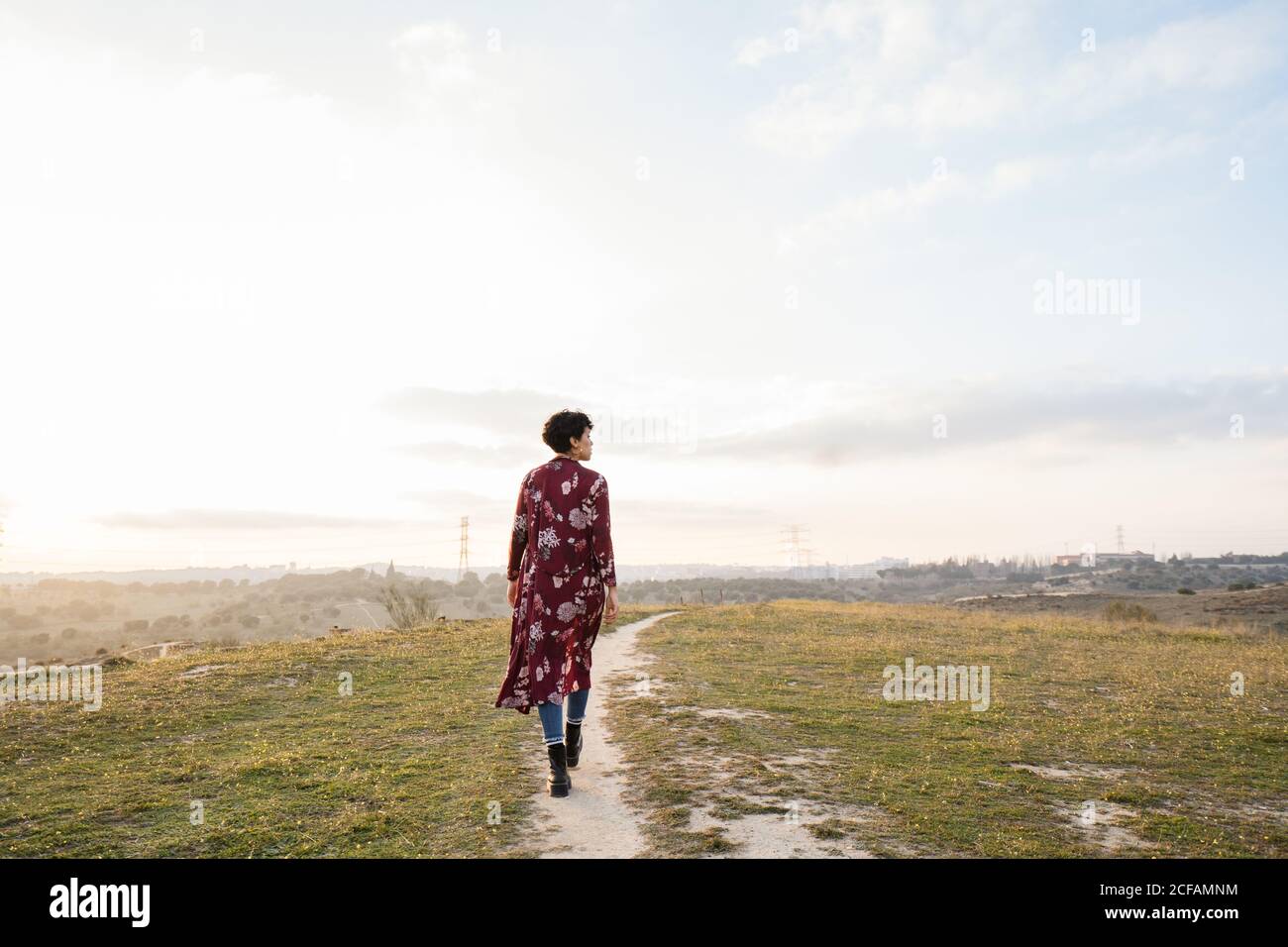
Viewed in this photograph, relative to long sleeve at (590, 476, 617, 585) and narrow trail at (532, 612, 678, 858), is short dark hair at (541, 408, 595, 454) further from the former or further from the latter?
narrow trail at (532, 612, 678, 858)

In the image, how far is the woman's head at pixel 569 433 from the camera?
5.88 m

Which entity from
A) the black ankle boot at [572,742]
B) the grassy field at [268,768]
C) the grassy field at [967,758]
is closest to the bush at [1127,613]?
the grassy field at [967,758]

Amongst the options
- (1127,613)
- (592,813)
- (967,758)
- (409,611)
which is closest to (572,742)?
(592,813)

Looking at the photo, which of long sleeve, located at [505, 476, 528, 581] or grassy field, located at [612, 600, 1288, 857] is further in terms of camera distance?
long sleeve, located at [505, 476, 528, 581]

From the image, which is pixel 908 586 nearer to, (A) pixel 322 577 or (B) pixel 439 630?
(A) pixel 322 577

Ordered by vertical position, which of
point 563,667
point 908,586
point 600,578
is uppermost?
point 600,578

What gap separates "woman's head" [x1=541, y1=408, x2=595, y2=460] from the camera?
5879mm

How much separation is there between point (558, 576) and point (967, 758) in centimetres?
449

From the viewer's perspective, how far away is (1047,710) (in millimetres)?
10094

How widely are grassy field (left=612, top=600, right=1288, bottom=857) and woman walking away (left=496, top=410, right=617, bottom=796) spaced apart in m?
0.99

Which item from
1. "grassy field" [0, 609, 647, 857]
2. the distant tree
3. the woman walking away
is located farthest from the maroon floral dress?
the distant tree

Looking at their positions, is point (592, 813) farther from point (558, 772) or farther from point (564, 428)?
point (564, 428)

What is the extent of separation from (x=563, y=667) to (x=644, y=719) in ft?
10.1
